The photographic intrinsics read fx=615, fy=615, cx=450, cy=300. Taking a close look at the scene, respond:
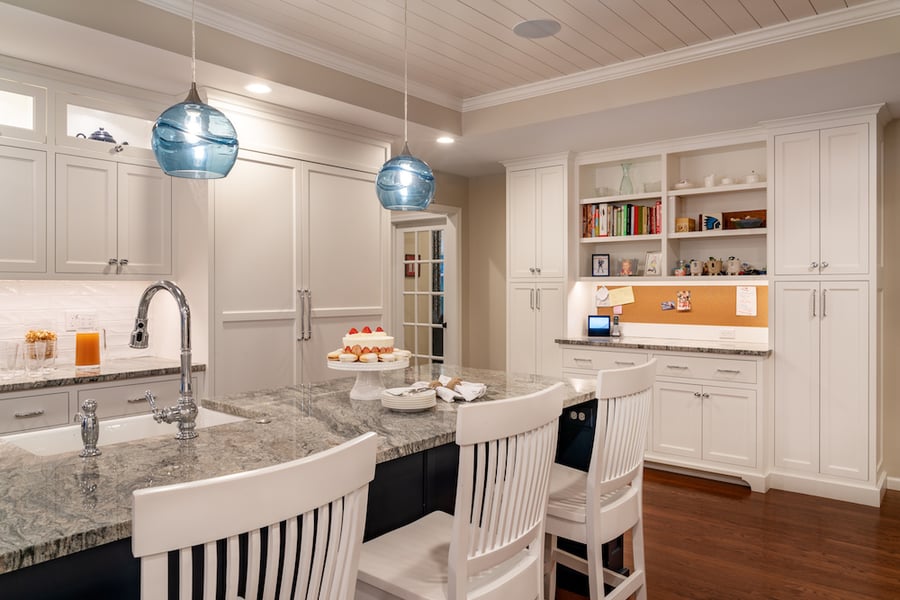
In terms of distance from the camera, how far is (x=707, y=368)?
4277 mm

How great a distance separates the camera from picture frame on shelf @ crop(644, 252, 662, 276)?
4902mm

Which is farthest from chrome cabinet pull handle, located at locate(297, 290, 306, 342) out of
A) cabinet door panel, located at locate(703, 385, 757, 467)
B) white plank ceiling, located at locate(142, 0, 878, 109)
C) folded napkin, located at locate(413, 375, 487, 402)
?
cabinet door panel, located at locate(703, 385, 757, 467)

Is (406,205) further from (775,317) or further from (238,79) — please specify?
(775,317)

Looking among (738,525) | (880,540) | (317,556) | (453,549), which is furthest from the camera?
(738,525)

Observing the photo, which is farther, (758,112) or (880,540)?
(758,112)

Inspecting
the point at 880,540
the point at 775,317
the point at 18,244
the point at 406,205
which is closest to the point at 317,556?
the point at 406,205

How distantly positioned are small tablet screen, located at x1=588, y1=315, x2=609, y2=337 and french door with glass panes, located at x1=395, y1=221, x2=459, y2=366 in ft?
4.96

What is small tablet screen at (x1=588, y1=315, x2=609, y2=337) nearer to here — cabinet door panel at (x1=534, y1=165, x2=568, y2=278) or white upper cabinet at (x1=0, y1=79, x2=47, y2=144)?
cabinet door panel at (x1=534, y1=165, x2=568, y2=278)

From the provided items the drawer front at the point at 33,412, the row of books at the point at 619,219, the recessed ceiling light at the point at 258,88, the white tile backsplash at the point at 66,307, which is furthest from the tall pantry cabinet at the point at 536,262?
the drawer front at the point at 33,412

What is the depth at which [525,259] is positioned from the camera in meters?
5.34

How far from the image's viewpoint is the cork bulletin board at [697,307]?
4.56 metres

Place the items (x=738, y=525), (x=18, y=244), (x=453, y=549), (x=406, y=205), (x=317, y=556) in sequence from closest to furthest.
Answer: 1. (x=317, y=556)
2. (x=453, y=549)
3. (x=406, y=205)
4. (x=18, y=244)
5. (x=738, y=525)

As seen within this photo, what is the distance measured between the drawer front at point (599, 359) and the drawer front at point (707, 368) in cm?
17

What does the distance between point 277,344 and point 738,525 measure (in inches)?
114
